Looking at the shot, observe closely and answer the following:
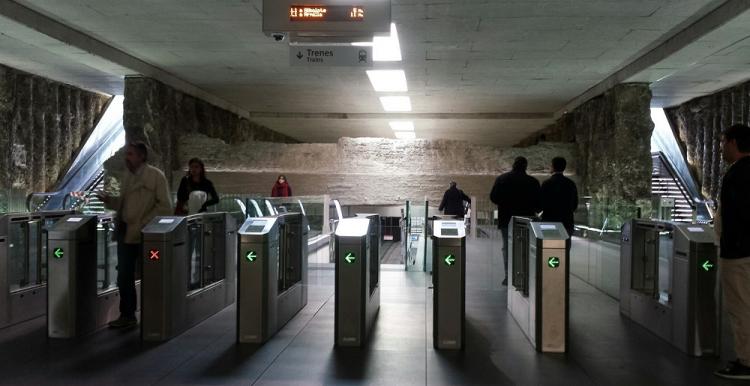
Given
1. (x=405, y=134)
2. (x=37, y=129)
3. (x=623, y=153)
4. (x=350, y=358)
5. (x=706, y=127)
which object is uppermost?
(x=405, y=134)

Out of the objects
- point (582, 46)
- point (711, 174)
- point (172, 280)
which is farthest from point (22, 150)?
point (711, 174)

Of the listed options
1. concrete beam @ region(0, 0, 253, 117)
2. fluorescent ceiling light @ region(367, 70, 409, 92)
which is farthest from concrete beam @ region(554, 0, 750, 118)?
concrete beam @ region(0, 0, 253, 117)

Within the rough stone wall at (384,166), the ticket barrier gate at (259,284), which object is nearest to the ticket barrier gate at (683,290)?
the ticket barrier gate at (259,284)

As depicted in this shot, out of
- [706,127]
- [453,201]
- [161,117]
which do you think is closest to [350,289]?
[453,201]

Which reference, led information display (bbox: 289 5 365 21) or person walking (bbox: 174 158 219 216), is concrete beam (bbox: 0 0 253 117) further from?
led information display (bbox: 289 5 365 21)

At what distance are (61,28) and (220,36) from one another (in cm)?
220

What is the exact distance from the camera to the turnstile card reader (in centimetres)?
478

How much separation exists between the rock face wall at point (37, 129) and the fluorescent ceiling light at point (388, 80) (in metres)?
7.15

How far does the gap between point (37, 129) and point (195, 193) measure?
981 cm

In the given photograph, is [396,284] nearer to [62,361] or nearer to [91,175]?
[62,361]

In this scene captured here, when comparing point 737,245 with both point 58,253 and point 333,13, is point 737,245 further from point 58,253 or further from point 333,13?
point 58,253

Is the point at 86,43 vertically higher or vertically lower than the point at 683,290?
higher

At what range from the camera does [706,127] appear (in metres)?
15.3

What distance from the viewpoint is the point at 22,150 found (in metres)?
13.4
